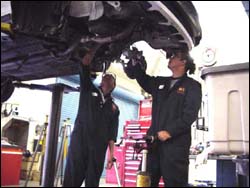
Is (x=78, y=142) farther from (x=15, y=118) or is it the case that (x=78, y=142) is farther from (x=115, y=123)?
(x=15, y=118)

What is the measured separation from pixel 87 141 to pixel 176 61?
0.86 m

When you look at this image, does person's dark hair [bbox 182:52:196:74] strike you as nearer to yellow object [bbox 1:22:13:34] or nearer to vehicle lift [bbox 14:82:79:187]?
vehicle lift [bbox 14:82:79:187]

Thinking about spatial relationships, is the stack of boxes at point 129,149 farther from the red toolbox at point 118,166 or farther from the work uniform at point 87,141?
the work uniform at point 87,141

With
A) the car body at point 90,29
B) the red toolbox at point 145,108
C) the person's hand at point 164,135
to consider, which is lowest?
the person's hand at point 164,135

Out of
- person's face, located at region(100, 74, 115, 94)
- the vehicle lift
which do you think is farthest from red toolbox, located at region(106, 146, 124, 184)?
person's face, located at region(100, 74, 115, 94)

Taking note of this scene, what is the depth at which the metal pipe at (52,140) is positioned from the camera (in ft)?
8.35

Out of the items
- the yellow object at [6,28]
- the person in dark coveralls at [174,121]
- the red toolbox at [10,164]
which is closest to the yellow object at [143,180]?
the person in dark coveralls at [174,121]

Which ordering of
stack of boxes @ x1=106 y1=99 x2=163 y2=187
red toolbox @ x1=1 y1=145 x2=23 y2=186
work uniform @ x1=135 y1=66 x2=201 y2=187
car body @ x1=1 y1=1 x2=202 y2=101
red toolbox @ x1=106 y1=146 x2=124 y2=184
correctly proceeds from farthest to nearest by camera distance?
1. red toolbox @ x1=106 y1=146 x2=124 y2=184
2. stack of boxes @ x1=106 y1=99 x2=163 y2=187
3. red toolbox @ x1=1 y1=145 x2=23 y2=186
4. work uniform @ x1=135 y1=66 x2=201 y2=187
5. car body @ x1=1 y1=1 x2=202 y2=101

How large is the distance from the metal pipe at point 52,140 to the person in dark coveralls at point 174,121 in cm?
81

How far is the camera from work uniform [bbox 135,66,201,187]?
2107 mm

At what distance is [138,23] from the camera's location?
2.02 meters

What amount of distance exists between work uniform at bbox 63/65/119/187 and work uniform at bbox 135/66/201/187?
14.2 inches

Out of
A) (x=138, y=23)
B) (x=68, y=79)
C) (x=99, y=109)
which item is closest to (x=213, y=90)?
(x=138, y=23)

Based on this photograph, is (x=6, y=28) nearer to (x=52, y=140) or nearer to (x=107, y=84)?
(x=107, y=84)
